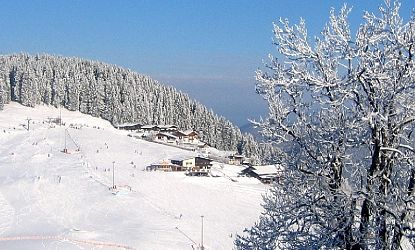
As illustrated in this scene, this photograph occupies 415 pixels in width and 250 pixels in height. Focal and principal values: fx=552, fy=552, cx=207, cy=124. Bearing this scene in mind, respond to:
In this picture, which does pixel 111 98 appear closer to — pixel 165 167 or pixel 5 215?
pixel 165 167

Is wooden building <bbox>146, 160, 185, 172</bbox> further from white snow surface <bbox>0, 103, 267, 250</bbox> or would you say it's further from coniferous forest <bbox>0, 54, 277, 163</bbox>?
coniferous forest <bbox>0, 54, 277, 163</bbox>

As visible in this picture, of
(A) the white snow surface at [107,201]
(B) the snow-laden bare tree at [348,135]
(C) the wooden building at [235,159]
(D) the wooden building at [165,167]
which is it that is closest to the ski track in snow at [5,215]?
(A) the white snow surface at [107,201]

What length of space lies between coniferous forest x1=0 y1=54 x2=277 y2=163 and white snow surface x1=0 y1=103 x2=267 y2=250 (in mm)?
53734

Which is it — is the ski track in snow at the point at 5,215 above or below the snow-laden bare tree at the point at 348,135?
below

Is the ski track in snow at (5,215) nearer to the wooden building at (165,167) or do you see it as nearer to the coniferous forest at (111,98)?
the wooden building at (165,167)

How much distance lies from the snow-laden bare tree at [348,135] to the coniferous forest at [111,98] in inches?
4649

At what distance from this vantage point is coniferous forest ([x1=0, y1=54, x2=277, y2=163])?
13500 cm

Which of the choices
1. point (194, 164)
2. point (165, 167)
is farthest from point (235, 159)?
point (165, 167)

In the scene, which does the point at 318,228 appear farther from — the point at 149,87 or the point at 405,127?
the point at 149,87

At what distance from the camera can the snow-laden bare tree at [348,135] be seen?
6254 mm

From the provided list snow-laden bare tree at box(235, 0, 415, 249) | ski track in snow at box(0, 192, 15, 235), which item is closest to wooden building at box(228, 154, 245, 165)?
ski track in snow at box(0, 192, 15, 235)

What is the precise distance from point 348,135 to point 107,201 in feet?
127

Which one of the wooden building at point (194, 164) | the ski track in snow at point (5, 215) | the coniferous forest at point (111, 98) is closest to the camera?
the ski track in snow at point (5, 215)

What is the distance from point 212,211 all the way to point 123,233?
13.0 m
